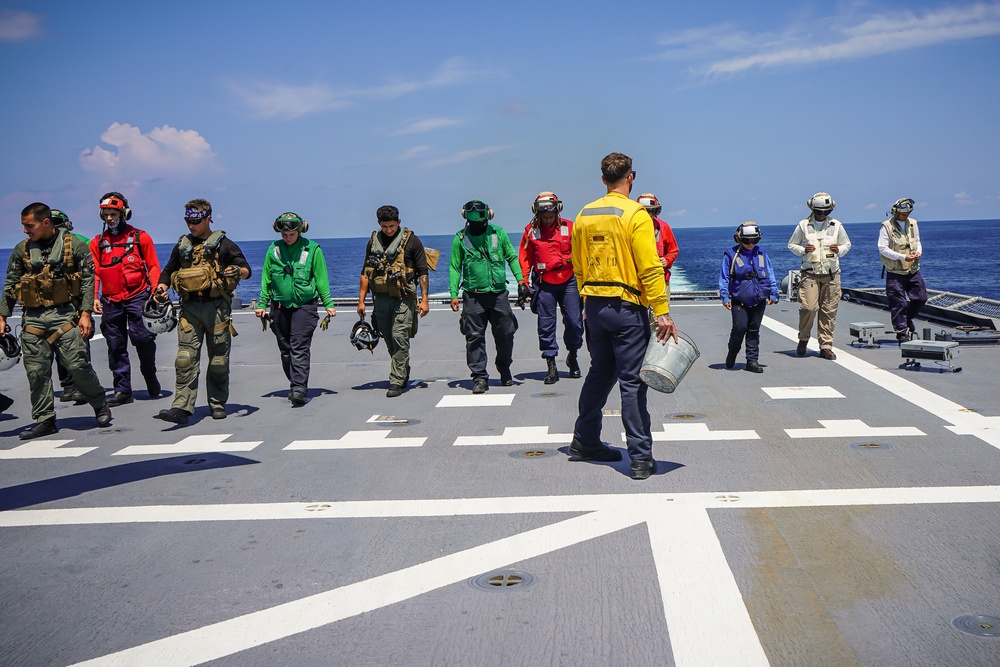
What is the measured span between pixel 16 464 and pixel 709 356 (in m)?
8.24

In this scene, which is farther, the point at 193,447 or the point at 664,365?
the point at 193,447

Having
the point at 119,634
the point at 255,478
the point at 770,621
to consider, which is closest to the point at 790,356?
the point at 255,478

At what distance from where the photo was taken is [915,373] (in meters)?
10.5

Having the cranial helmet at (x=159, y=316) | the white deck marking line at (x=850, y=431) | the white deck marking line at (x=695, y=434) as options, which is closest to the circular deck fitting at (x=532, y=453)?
the white deck marking line at (x=695, y=434)

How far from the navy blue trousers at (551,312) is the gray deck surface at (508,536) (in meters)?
1.63

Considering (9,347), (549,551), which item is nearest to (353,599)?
(549,551)

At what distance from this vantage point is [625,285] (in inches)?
250

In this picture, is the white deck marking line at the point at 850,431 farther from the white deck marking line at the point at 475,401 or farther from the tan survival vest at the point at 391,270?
the tan survival vest at the point at 391,270

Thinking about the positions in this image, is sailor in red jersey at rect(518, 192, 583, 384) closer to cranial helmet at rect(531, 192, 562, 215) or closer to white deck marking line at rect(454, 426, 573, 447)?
cranial helmet at rect(531, 192, 562, 215)

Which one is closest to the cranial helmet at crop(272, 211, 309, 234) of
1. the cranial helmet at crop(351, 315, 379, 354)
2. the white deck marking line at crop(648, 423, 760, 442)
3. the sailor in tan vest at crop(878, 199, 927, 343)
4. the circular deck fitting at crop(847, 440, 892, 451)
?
the cranial helmet at crop(351, 315, 379, 354)

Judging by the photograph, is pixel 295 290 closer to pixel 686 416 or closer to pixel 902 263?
pixel 686 416

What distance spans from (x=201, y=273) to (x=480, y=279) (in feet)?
9.44

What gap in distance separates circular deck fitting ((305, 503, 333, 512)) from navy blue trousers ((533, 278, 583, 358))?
5.08 meters

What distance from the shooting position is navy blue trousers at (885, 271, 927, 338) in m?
12.8
